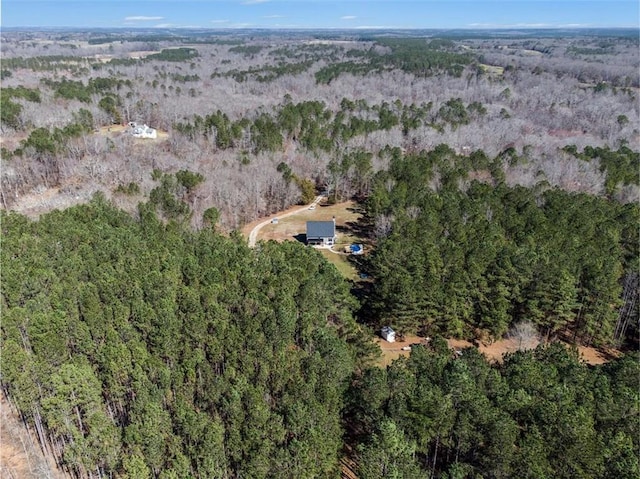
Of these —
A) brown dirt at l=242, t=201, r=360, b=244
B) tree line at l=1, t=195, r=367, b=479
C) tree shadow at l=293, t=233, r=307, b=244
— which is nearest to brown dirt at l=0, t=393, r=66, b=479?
tree line at l=1, t=195, r=367, b=479

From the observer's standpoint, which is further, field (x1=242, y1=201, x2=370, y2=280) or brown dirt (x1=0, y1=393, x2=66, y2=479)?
field (x1=242, y1=201, x2=370, y2=280)

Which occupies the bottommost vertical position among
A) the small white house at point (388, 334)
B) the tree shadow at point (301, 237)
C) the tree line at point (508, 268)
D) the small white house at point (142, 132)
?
the tree shadow at point (301, 237)

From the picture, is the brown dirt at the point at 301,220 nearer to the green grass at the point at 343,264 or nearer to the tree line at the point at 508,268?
the green grass at the point at 343,264

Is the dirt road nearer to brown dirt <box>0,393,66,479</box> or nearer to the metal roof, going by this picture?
the metal roof

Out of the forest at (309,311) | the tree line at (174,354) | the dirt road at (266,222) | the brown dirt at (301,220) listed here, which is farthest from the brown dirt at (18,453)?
the brown dirt at (301,220)

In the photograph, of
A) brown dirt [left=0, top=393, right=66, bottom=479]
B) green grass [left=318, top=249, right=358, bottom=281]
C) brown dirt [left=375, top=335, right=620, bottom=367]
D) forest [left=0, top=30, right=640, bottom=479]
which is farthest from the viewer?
green grass [left=318, top=249, right=358, bottom=281]

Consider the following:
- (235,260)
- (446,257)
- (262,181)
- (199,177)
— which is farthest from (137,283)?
(262,181)
